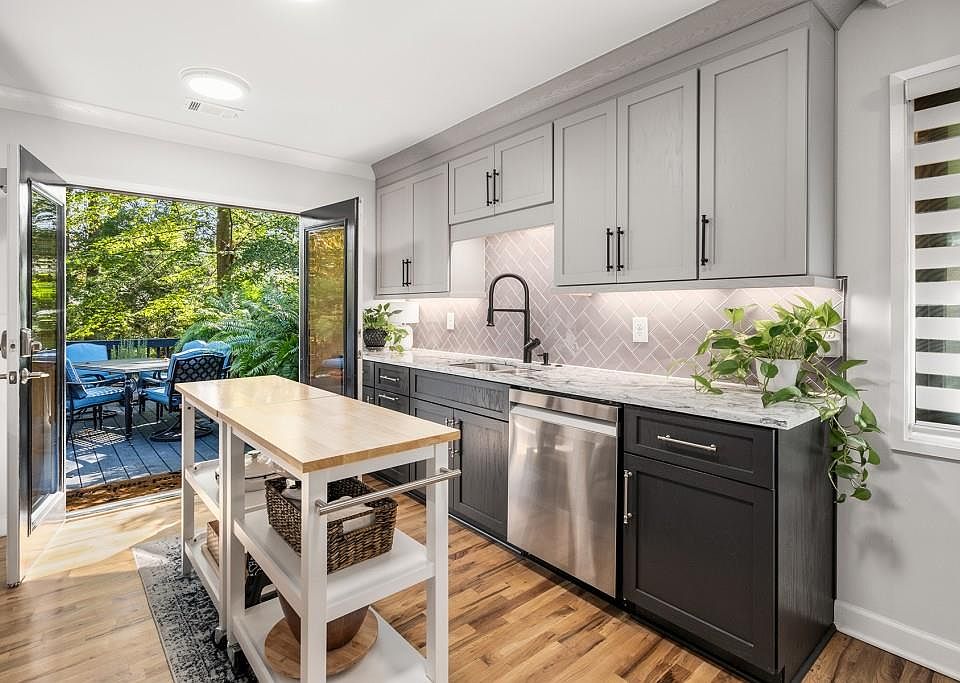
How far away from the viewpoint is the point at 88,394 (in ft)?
16.1

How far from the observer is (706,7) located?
207cm

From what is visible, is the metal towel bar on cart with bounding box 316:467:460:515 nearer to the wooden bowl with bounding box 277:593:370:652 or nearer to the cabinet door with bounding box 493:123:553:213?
the wooden bowl with bounding box 277:593:370:652

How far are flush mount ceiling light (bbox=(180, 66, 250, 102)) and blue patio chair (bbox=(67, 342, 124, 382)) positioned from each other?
3777 mm

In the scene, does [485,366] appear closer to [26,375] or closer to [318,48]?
[318,48]

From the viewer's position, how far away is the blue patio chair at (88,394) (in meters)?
4.69

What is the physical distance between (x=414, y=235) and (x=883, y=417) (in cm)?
307

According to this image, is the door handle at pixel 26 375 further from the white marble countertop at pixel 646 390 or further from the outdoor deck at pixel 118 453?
the white marble countertop at pixel 646 390

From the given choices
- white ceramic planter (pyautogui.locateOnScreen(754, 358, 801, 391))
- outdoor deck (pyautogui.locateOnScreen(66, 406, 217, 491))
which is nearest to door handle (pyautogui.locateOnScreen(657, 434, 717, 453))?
white ceramic planter (pyautogui.locateOnScreen(754, 358, 801, 391))

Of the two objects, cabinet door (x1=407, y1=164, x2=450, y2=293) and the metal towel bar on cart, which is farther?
Result: cabinet door (x1=407, y1=164, x2=450, y2=293)

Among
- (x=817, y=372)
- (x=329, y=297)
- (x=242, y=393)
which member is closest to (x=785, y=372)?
(x=817, y=372)

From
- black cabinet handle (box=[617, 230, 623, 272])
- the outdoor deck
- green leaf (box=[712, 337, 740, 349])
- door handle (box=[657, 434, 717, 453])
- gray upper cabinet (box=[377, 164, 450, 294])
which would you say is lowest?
the outdoor deck

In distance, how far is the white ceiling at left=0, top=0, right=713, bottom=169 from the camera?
212 centimetres

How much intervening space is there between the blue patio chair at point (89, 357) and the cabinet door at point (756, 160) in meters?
5.80

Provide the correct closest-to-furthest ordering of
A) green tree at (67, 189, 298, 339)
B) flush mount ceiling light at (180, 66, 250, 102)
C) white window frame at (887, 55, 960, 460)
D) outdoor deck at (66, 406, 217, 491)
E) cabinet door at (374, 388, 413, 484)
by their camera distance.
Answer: white window frame at (887, 55, 960, 460) → flush mount ceiling light at (180, 66, 250, 102) → cabinet door at (374, 388, 413, 484) → outdoor deck at (66, 406, 217, 491) → green tree at (67, 189, 298, 339)
